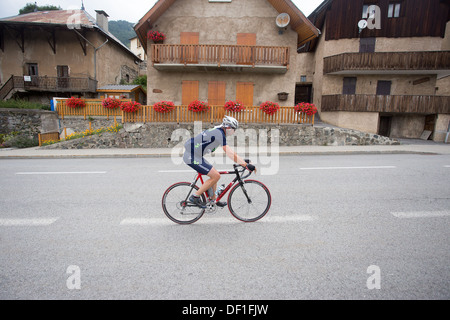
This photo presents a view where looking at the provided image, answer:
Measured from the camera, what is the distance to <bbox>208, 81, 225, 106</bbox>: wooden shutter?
1805 centimetres

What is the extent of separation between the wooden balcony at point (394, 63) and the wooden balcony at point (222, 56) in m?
7.48

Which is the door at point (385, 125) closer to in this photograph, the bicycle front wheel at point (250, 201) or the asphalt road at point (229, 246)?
the asphalt road at point (229, 246)

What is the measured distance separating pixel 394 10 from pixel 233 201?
2521 cm

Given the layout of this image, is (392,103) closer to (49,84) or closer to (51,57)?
(49,84)

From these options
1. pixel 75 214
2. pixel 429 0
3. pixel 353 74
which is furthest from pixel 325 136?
pixel 429 0

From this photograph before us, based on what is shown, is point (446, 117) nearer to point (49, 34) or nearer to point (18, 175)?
point (18, 175)

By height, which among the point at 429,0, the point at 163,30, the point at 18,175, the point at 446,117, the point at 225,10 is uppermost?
the point at 429,0

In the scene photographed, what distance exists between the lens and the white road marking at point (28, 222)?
4.20 m

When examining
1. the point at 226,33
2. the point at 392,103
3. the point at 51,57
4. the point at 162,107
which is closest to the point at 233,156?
the point at 162,107

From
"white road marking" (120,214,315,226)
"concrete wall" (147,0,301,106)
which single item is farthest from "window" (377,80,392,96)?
"white road marking" (120,214,315,226)

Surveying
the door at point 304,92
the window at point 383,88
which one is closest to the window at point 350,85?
the window at point 383,88

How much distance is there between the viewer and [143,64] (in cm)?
4003

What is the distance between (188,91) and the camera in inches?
713

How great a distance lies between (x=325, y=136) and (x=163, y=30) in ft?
42.7
